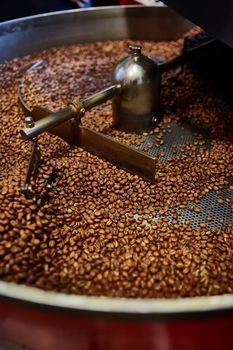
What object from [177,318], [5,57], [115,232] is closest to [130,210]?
[115,232]

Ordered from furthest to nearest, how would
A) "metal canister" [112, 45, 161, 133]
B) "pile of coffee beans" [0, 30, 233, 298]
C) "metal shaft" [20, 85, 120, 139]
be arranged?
"metal canister" [112, 45, 161, 133], "metal shaft" [20, 85, 120, 139], "pile of coffee beans" [0, 30, 233, 298]

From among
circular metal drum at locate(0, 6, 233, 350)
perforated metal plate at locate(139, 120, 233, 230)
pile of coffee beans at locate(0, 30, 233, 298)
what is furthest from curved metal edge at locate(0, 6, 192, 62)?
circular metal drum at locate(0, 6, 233, 350)

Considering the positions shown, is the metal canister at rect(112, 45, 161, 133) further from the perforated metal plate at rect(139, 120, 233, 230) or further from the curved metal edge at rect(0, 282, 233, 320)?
the curved metal edge at rect(0, 282, 233, 320)

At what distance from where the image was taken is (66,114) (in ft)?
4.72

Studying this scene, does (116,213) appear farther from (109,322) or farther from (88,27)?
(88,27)

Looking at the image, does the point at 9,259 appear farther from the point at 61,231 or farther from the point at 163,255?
the point at 163,255

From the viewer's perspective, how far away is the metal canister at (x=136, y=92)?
1655mm

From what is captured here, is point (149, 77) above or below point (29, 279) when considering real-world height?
above

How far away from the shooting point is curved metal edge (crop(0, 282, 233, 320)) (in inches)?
32.9

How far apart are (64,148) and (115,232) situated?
1.68ft

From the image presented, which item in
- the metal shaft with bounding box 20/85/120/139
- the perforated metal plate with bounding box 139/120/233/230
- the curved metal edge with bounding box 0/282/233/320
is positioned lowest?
the perforated metal plate with bounding box 139/120/233/230

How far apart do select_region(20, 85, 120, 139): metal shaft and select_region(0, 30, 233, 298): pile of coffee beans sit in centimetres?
17

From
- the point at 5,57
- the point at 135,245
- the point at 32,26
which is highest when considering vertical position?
the point at 32,26

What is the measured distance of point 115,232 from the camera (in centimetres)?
131
